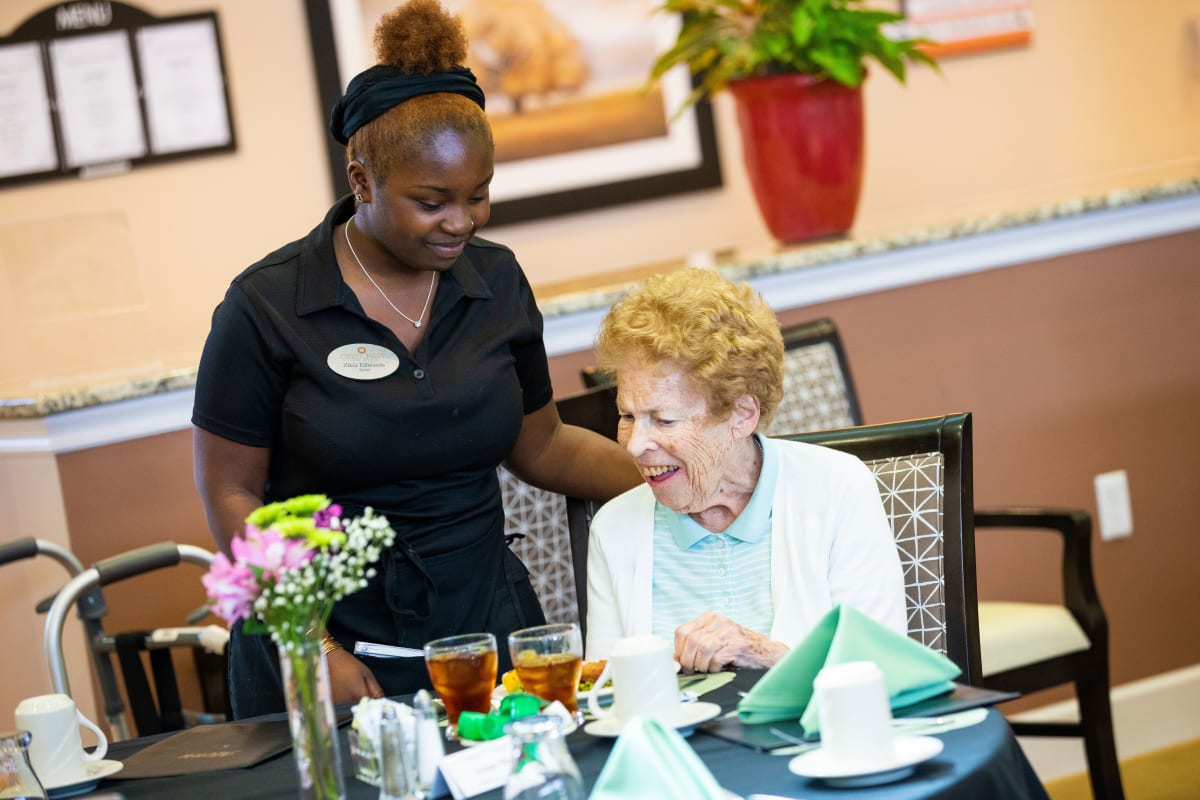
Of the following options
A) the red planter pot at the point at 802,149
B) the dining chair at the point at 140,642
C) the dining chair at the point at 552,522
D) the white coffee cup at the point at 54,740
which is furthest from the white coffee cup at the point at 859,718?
the red planter pot at the point at 802,149

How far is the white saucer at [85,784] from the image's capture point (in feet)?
5.16

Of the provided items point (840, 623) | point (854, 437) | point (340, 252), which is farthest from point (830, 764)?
point (340, 252)

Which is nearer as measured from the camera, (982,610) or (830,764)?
(830,764)

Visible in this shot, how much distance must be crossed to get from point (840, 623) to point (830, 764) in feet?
0.55

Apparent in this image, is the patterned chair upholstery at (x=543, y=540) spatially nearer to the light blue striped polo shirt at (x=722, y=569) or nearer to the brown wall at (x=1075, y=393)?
the light blue striped polo shirt at (x=722, y=569)

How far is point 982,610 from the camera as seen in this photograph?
3.00 m

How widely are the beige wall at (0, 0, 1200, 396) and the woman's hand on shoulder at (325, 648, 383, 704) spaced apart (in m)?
1.19

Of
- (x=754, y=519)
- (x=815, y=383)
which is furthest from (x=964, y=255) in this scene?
(x=754, y=519)

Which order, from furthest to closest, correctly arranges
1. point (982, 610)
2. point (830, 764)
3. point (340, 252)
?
point (982, 610), point (340, 252), point (830, 764)

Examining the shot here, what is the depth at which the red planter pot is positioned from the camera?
3.24 m

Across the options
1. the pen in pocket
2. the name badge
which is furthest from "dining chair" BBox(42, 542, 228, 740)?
the name badge

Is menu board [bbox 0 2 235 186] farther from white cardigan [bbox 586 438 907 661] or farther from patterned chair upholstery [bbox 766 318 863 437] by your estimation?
white cardigan [bbox 586 438 907 661]

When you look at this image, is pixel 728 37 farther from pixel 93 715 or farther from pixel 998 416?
pixel 93 715

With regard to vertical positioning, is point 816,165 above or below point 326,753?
above
